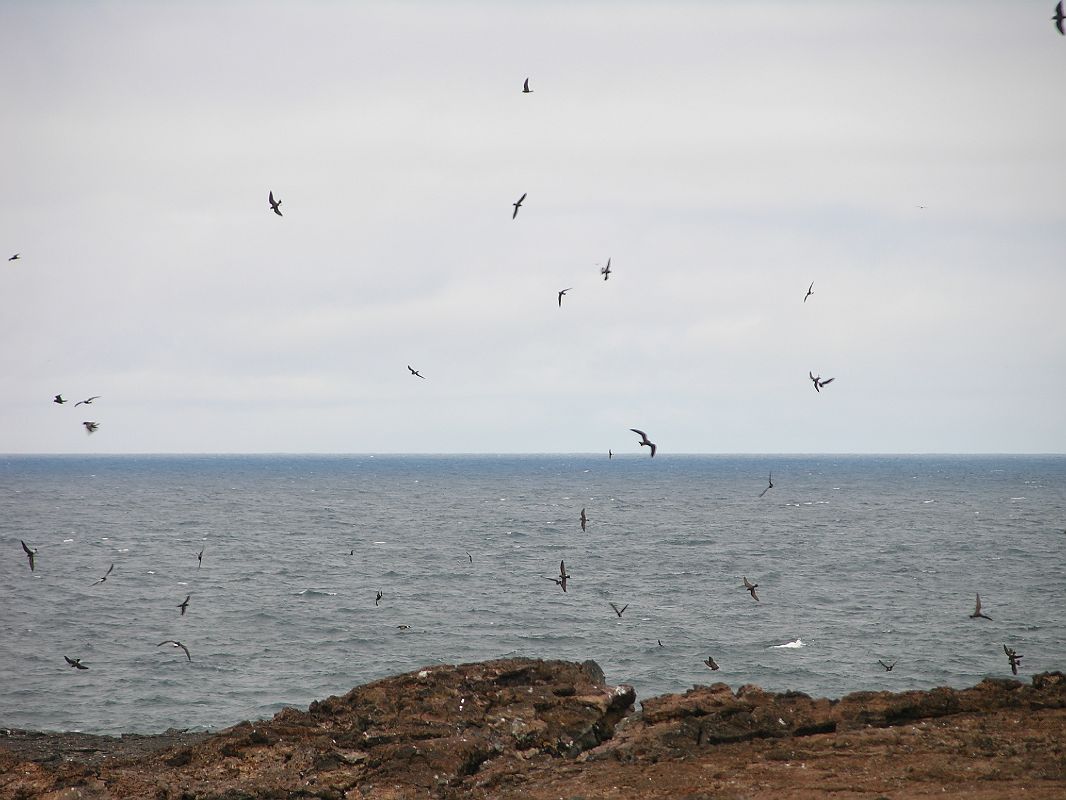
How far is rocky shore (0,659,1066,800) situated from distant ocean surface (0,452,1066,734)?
62.6ft

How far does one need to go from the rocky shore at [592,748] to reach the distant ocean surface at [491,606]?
751 inches

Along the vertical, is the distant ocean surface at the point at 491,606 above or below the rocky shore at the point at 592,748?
below

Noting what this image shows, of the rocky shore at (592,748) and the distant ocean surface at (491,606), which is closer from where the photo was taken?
the rocky shore at (592,748)

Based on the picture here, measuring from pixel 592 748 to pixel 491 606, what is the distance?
4284cm

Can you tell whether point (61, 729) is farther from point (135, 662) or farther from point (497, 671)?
point (497, 671)

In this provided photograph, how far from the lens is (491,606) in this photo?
6078cm

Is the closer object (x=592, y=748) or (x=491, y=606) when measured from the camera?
(x=592, y=748)

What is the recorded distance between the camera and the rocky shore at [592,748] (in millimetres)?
15148

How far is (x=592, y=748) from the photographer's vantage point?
18.7 metres

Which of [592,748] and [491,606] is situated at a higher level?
[592,748]

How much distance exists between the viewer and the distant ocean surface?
42469 mm

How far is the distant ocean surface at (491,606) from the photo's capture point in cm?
4247

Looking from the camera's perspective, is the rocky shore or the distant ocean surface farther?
the distant ocean surface

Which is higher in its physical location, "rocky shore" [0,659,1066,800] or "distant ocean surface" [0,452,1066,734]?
"rocky shore" [0,659,1066,800]
